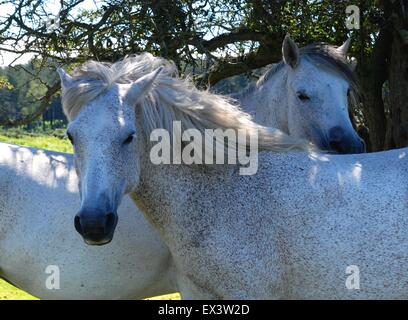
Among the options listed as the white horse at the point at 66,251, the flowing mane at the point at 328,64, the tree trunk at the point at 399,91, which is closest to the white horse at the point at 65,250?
the white horse at the point at 66,251

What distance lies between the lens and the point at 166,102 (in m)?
3.37

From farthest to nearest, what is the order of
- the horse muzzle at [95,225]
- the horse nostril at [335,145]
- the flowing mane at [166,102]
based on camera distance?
the horse nostril at [335,145]
the flowing mane at [166,102]
the horse muzzle at [95,225]

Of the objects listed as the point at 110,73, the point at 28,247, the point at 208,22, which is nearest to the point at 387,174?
the point at 110,73

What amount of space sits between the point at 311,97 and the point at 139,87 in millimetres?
2086

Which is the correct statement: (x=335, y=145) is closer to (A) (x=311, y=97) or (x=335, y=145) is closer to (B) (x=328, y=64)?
(A) (x=311, y=97)

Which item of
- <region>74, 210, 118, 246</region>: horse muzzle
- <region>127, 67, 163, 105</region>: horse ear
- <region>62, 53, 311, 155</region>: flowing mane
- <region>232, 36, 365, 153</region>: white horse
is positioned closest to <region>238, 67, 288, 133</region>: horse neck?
<region>232, 36, 365, 153</region>: white horse

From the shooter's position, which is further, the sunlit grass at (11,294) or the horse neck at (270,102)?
the sunlit grass at (11,294)

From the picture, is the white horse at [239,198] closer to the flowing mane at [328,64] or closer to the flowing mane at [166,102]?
the flowing mane at [166,102]

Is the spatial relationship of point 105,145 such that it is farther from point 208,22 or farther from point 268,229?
point 208,22

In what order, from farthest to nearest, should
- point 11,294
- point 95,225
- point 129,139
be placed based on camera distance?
point 11,294
point 129,139
point 95,225

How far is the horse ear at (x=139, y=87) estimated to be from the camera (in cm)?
315

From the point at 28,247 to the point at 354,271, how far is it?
223 centimetres

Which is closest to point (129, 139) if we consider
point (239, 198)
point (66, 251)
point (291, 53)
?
point (239, 198)

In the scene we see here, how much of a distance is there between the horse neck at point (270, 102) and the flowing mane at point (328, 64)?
0.13 ft
